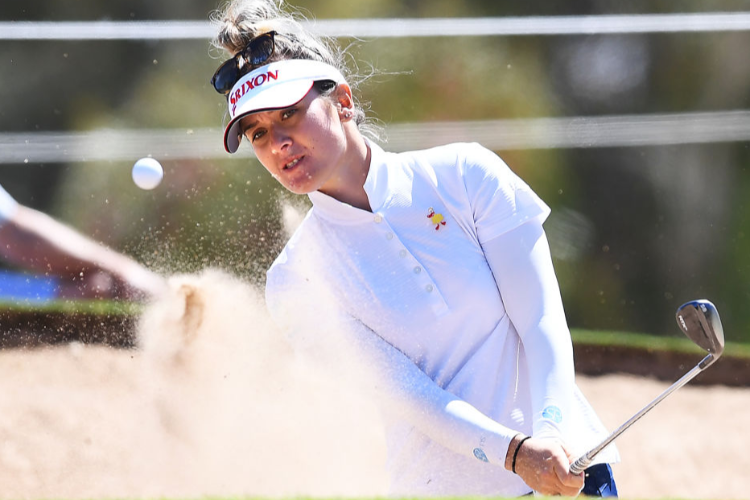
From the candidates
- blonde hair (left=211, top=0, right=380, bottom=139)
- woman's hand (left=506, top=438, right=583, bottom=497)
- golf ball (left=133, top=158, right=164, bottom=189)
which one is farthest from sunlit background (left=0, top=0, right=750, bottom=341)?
woman's hand (left=506, top=438, right=583, bottom=497)

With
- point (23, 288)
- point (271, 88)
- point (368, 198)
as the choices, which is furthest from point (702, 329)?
point (23, 288)

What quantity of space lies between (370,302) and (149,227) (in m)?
4.72

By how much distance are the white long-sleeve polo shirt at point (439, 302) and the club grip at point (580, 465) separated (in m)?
0.08

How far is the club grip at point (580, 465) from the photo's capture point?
1654 mm

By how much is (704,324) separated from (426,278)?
1.68 feet

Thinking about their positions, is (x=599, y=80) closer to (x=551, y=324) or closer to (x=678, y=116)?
(x=678, y=116)

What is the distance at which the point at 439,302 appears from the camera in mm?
1802

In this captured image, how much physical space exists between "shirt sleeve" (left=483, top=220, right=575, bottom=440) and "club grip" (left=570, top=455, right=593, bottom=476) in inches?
4.1

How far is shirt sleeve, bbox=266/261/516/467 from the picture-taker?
1723mm

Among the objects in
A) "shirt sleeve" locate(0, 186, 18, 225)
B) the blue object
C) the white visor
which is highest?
the white visor

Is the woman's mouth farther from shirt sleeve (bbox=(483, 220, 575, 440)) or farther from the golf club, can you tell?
the golf club

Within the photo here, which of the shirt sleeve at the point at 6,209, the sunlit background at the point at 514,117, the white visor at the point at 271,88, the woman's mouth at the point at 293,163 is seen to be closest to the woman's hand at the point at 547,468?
the woman's mouth at the point at 293,163

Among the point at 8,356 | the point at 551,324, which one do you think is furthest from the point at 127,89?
the point at 551,324

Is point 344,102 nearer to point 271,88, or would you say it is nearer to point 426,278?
point 271,88
